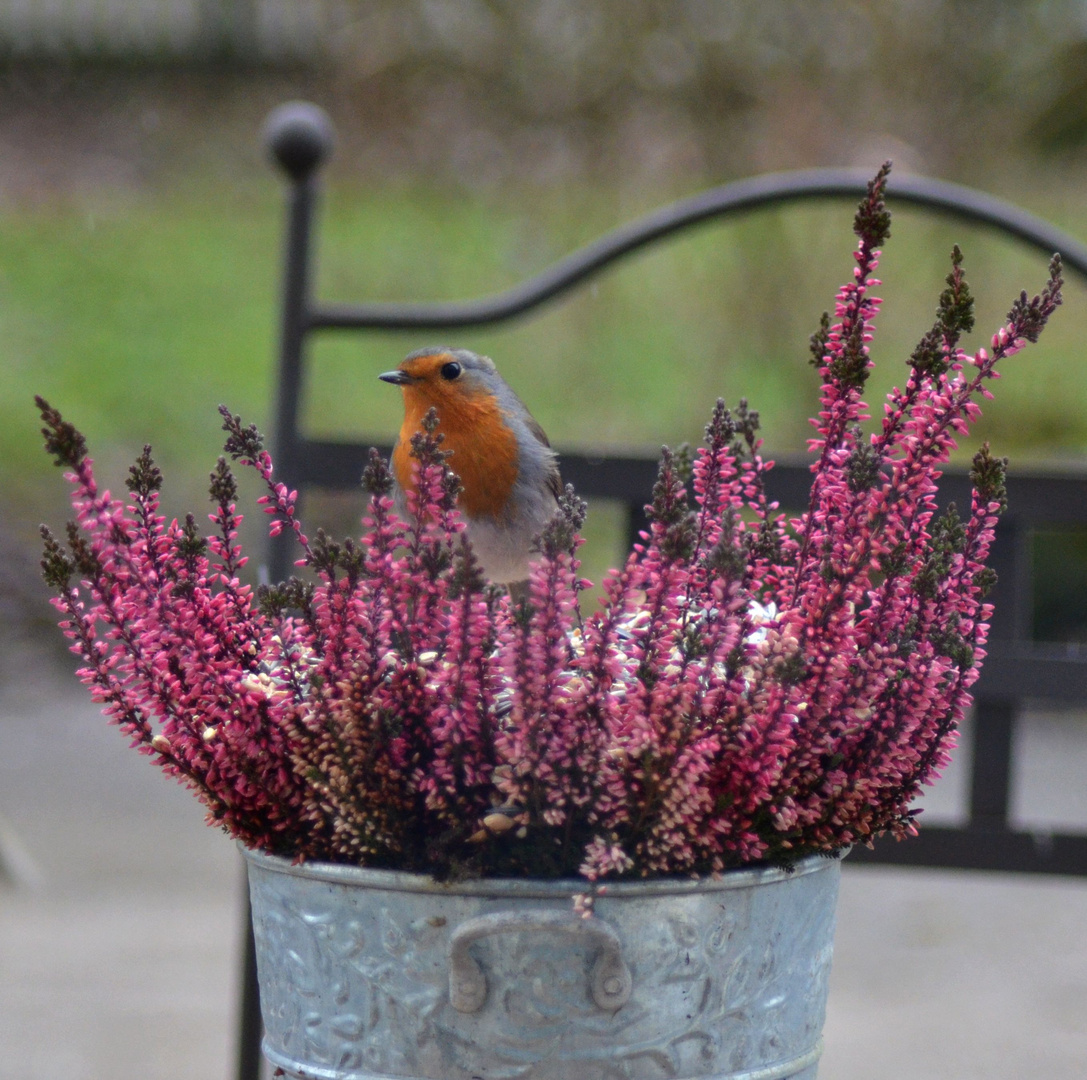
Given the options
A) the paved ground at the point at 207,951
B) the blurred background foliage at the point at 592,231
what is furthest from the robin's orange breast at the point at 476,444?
the blurred background foliage at the point at 592,231

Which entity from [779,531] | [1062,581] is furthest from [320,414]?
[779,531]

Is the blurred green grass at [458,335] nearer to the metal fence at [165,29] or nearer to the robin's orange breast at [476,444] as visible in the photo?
the metal fence at [165,29]

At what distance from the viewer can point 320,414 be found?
5.98 meters

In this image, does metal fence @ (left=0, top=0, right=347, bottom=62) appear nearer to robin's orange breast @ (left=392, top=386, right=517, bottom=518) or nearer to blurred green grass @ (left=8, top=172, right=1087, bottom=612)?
blurred green grass @ (left=8, top=172, right=1087, bottom=612)

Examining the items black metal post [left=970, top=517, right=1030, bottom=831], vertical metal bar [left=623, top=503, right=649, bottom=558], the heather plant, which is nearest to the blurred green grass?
vertical metal bar [left=623, top=503, right=649, bottom=558]

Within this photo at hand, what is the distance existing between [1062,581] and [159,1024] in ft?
10.2

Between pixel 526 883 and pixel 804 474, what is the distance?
1.25 metres

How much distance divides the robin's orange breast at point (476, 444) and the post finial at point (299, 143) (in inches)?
32.9

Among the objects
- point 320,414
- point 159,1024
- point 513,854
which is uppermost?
point 320,414

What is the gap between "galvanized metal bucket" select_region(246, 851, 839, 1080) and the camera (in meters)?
0.91

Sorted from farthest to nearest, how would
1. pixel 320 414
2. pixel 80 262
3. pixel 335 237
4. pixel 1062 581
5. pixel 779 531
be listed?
pixel 80 262 → pixel 335 237 → pixel 320 414 → pixel 1062 581 → pixel 779 531

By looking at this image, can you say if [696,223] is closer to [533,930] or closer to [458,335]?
[533,930]

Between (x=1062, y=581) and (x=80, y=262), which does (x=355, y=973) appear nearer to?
(x=1062, y=581)

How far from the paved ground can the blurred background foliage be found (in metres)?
0.68
